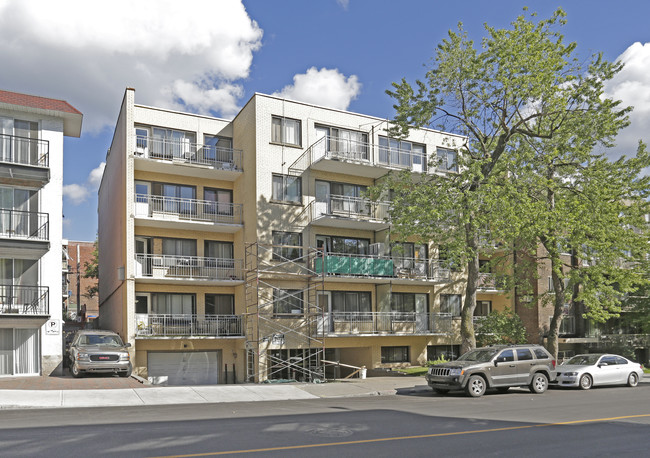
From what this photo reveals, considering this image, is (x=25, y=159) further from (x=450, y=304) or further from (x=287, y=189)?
(x=450, y=304)

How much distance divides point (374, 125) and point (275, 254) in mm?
9823

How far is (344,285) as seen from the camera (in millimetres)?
31797

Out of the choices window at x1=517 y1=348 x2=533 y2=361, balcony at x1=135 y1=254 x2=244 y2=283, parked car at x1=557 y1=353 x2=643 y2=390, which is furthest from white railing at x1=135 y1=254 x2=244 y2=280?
parked car at x1=557 y1=353 x2=643 y2=390

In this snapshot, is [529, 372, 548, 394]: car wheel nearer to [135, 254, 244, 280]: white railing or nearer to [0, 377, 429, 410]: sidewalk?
[0, 377, 429, 410]: sidewalk

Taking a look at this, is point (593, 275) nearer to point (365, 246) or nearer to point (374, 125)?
point (365, 246)

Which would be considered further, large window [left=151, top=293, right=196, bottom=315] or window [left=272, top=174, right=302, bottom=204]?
window [left=272, top=174, right=302, bottom=204]

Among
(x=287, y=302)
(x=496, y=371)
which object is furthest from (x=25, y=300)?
(x=496, y=371)

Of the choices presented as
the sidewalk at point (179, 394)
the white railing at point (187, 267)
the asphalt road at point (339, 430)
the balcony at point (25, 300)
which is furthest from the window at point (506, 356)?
the balcony at point (25, 300)

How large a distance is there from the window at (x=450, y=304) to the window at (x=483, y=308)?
2627 millimetres

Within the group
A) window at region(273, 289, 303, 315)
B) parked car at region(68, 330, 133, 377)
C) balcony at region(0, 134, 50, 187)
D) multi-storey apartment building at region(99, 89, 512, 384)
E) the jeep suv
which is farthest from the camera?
window at region(273, 289, 303, 315)

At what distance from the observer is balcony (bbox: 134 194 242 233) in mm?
28500

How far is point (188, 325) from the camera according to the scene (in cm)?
2862

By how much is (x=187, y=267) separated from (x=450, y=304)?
1586 cm

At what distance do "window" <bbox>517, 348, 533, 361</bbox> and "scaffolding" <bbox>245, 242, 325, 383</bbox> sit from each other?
10.8 metres
